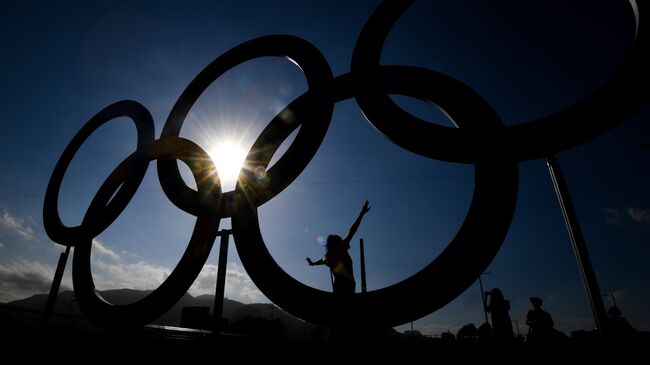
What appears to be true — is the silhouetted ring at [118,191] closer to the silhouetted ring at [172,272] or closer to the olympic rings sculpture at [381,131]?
the olympic rings sculpture at [381,131]

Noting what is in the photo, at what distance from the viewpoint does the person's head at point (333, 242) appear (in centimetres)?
574

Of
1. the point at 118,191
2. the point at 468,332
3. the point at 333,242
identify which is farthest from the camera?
the point at 468,332

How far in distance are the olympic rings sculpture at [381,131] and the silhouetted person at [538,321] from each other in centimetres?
415

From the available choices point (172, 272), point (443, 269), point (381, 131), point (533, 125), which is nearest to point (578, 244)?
point (533, 125)

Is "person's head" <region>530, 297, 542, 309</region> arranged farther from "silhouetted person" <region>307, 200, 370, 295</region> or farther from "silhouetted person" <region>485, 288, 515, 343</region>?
"silhouetted person" <region>307, 200, 370, 295</region>

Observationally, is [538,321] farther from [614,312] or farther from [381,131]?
[381,131]

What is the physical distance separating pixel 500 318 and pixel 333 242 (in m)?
3.88

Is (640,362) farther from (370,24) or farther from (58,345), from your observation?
(58,345)

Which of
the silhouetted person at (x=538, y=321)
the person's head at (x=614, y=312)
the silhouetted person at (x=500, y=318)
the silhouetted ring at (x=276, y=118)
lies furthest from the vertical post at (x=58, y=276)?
the person's head at (x=614, y=312)

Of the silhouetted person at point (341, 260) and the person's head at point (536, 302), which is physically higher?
the silhouetted person at point (341, 260)

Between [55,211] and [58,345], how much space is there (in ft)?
26.0

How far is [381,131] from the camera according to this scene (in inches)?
198

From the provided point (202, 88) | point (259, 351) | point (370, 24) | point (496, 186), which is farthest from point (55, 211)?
point (496, 186)

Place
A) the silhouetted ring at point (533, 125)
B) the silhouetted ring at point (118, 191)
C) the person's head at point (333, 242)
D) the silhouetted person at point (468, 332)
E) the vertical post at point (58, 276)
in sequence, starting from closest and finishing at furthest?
the silhouetted ring at point (533, 125) < the person's head at point (333, 242) < the silhouetted ring at point (118, 191) < the vertical post at point (58, 276) < the silhouetted person at point (468, 332)
